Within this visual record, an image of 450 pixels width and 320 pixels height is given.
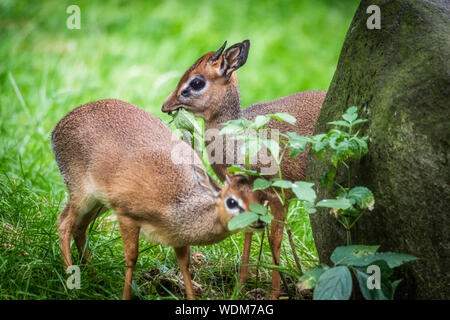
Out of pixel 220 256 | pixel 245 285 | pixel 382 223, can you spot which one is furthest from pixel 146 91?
pixel 382 223

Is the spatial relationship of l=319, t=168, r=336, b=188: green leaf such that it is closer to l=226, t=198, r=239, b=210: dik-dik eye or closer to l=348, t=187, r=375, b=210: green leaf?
l=348, t=187, r=375, b=210: green leaf

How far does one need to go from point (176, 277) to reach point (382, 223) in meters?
1.41

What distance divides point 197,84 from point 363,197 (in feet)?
5.84

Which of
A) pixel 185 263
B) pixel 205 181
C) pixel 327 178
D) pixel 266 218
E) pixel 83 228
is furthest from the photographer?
pixel 83 228

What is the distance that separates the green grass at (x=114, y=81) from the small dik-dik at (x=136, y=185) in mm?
277

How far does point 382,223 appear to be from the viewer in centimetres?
316

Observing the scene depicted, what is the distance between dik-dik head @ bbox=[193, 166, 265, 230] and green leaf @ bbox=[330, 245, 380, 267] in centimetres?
39

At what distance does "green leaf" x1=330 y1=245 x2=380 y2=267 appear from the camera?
291 cm

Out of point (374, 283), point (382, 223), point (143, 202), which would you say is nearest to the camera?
point (374, 283)

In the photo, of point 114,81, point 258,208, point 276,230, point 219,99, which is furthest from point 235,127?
point 114,81

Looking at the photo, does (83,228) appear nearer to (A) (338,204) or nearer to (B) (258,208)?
(B) (258,208)

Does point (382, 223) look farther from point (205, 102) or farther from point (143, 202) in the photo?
point (205, 102)

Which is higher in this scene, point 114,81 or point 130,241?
point 114,81

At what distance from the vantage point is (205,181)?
134 inches
